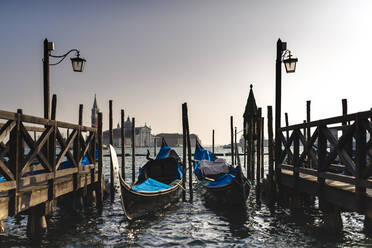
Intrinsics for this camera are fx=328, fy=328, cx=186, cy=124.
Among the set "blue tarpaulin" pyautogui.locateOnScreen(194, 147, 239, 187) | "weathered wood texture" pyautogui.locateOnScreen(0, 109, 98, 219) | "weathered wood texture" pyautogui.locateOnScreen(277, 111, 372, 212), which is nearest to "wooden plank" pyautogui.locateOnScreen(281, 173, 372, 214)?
"weathered wood texture" pyautogui.locateOnScreen(277, 111, 372, 212)

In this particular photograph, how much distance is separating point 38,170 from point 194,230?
3937 mm

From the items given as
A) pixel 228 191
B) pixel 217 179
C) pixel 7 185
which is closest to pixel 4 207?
pixel 7 185

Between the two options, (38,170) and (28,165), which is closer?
(28,165)

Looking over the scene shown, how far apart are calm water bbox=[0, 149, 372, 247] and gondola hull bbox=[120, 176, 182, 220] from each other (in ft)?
0.81

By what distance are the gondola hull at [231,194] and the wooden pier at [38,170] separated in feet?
10.8

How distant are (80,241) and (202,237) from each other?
2.51 metres

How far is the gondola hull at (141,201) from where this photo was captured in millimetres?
7446

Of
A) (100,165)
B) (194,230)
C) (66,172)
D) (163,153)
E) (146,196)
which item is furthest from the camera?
(163,153)

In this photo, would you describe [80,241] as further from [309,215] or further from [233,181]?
[309,215]

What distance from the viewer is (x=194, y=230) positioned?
7.64 meters

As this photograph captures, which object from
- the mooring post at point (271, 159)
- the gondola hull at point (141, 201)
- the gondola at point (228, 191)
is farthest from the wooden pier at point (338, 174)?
the gondola hull at point (141, 201)

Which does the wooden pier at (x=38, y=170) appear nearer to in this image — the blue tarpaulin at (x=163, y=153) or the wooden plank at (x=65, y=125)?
the wooden plank at (x=65, y=125)

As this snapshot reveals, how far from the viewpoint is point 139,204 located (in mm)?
7914

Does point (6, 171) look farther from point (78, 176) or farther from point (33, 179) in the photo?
point (78, 176)
